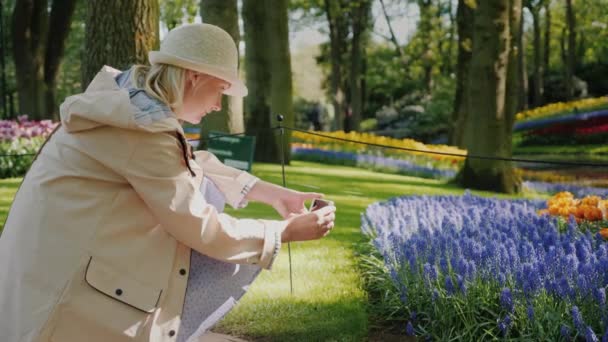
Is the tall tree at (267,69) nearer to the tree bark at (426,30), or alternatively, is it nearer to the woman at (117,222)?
the woman at (117,222)

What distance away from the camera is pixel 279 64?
14570 millimetres

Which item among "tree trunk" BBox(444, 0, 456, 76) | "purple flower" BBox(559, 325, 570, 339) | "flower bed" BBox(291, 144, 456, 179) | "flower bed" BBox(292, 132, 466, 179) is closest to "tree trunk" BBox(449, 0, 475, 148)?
"flower bed" BBox(292, 132, 466, 179)

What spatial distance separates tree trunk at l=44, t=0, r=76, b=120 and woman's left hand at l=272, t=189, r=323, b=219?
69.0ft

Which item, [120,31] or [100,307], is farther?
[120,31]

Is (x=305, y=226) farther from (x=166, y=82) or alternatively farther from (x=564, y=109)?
(x=564, y=109)

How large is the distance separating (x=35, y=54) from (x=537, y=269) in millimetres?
20603

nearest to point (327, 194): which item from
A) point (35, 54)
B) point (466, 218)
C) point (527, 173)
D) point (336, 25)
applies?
point (466, 218)

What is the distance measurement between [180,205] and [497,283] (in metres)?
2.15

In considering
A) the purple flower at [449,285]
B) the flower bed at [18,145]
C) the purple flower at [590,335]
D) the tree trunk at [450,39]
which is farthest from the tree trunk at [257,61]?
the tree trunk at [450,39]

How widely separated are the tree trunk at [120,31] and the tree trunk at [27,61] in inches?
621

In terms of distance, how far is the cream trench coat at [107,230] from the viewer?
2623 millimetres

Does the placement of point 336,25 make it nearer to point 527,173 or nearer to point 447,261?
point 527,173

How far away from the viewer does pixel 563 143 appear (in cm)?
2408

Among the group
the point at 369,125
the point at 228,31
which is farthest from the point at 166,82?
the point at 369,125
